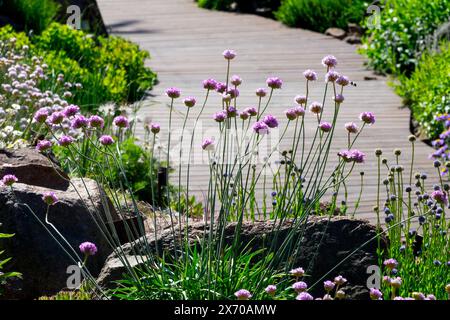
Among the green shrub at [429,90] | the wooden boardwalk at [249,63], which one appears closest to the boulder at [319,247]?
the wooden boardwalk at [249,63]

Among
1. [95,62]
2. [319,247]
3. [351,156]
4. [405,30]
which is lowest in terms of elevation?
[95,62]

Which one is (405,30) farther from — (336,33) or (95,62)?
(95,62)

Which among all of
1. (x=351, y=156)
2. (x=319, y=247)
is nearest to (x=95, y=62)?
(x=319, y=247)

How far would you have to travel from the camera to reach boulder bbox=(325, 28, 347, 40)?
1467 centimetres

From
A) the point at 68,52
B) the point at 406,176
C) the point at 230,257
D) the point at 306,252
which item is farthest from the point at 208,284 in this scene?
the point at 68,52

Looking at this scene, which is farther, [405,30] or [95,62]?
[405,30]

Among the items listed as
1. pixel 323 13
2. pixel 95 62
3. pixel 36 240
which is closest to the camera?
pixel 36 240

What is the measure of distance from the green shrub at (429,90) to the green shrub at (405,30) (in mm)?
457

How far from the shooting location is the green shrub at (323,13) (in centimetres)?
1499

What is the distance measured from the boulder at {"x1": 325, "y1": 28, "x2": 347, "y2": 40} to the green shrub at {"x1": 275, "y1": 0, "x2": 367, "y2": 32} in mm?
239

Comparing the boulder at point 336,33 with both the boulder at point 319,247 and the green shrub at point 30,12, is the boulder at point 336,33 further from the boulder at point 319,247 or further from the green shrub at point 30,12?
the boulder at point 319,247

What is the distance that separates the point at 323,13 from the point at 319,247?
11.1m

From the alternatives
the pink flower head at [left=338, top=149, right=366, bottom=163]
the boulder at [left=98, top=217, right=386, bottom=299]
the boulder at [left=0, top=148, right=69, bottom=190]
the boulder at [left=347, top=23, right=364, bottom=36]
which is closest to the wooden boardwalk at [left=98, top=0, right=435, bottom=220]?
the boulder at [left=347, top=23, right=364, bottom=36]

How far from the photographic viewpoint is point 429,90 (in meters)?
9.89
